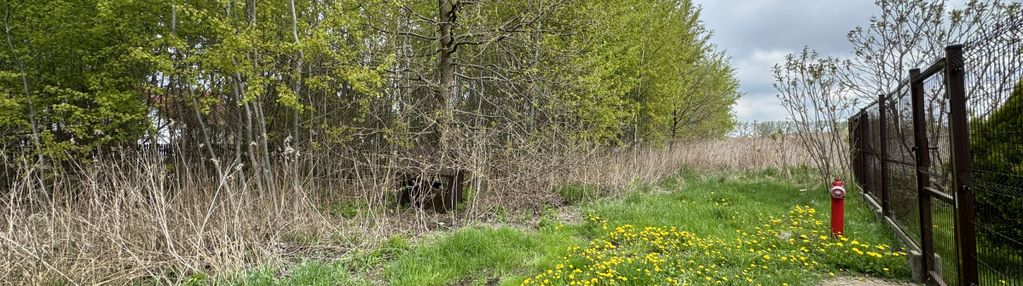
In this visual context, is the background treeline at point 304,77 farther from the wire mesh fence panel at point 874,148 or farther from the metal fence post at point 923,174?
the metal fence post at point 923,174

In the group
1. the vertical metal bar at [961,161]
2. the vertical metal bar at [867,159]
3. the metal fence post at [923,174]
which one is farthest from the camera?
the vertical metal bar at [867,159]

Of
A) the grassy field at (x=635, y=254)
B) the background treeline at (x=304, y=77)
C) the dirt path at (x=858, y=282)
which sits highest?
the background treeline at (x=304, y=77)

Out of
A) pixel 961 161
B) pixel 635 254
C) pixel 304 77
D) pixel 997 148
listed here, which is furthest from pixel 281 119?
pixel 997 148

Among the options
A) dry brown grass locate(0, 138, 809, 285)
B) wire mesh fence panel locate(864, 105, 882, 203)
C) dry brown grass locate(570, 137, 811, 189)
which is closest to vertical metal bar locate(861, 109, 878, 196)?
wire mesh fence panel locate(864, 105, 882, 203)

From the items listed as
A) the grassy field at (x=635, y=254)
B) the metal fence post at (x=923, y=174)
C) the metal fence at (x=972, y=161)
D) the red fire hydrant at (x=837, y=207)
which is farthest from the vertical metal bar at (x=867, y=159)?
the metal fence at (x=972, y=161)

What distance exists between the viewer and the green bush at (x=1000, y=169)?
6.46ft

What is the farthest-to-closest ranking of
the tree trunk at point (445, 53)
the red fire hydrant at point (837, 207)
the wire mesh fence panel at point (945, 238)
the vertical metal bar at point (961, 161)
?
the tree trunk at point (445, 53), the red fire hydrant at point (837, 207), the wire mesh fence panel at point (945, 238), the vertical metal bar at point (961, 161)

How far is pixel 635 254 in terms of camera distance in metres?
3.62

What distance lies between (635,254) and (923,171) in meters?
1.81

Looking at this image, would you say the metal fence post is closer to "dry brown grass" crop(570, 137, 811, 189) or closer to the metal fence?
the metal fence

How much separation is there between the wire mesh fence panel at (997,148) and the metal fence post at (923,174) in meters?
0.70

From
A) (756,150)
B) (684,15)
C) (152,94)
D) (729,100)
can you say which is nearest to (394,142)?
(152,94)

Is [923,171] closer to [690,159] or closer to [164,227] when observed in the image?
[164,227]

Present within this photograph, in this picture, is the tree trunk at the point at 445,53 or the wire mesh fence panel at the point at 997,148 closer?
the wire mesh fence panel at the point at 997,148
